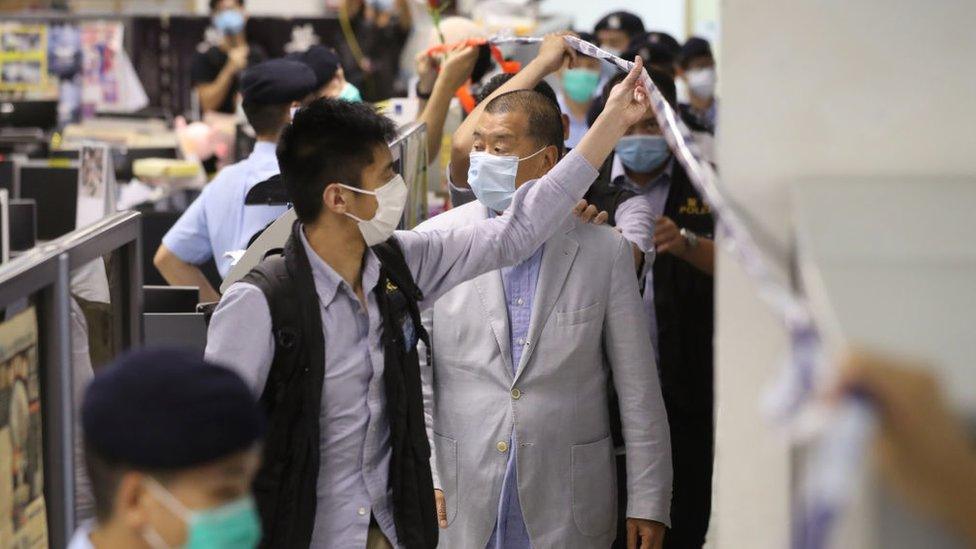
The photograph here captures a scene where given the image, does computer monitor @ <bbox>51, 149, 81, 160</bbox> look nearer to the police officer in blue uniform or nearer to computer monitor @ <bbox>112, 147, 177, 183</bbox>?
computer monitor @ <bbox>112, 147, 177, 183</bbox>

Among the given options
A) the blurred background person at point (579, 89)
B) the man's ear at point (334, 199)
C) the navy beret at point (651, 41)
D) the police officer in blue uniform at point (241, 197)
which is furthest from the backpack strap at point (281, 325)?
the navy beret at point (651, 41)

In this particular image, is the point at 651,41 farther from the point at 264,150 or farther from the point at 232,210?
the point at 232,210

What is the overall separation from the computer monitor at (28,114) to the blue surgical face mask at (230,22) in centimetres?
165

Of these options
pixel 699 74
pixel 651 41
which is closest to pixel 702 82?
pixel 699 74

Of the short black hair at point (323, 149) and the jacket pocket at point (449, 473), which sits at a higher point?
the short black hair at point (323, 149)

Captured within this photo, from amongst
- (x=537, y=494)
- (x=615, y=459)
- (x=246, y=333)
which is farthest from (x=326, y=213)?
(x=615, y=459)

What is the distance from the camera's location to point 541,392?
9.89ft

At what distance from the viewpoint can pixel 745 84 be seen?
1899 mm

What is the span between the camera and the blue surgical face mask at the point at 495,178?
309 cm

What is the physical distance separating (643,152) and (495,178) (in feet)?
3.91

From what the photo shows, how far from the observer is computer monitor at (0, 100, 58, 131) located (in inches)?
356

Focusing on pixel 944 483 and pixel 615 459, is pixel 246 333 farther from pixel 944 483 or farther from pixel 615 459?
pixel 944 483

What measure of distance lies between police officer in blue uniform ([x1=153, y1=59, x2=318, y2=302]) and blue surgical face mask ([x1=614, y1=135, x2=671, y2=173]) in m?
1.04

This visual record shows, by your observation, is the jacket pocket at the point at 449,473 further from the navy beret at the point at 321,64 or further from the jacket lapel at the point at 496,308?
the navy beret at the point at 321,64
